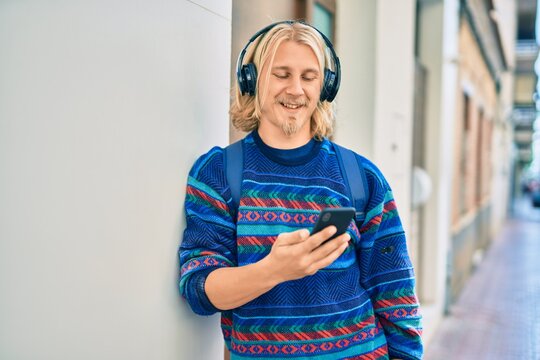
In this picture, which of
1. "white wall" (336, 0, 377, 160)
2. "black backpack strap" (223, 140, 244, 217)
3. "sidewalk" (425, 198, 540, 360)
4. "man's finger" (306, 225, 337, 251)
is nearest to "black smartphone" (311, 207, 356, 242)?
"man's finger" (306, 225, 337, 251)

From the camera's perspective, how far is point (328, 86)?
171 centimetres

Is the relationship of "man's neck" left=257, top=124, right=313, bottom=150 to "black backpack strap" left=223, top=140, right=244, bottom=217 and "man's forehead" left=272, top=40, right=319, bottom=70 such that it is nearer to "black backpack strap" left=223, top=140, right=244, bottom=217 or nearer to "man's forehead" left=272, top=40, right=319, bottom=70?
"black backpack strap" left=223, top=140, right=244, bottom=217

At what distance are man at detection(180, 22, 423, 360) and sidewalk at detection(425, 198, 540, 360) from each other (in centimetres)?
364

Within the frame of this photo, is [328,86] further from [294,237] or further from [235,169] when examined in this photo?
[294,237]

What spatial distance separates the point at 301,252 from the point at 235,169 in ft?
1.33

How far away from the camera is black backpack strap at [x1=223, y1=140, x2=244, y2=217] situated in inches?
61.5

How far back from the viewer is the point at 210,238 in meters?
1.53

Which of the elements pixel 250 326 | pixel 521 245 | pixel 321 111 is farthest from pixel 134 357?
pixel 521 245

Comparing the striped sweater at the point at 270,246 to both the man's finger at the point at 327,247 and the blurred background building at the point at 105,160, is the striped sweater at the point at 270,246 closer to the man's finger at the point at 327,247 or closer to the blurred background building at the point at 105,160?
the blurred background building at the point at 105,160

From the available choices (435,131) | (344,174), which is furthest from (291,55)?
(435,131)

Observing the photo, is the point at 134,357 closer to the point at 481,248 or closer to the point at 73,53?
the point at 73,53

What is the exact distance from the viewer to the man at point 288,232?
153 cm

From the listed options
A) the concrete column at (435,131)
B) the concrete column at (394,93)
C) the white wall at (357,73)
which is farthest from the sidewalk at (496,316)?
the white wall at (357,73)

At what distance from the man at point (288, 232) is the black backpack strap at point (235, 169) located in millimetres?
14
